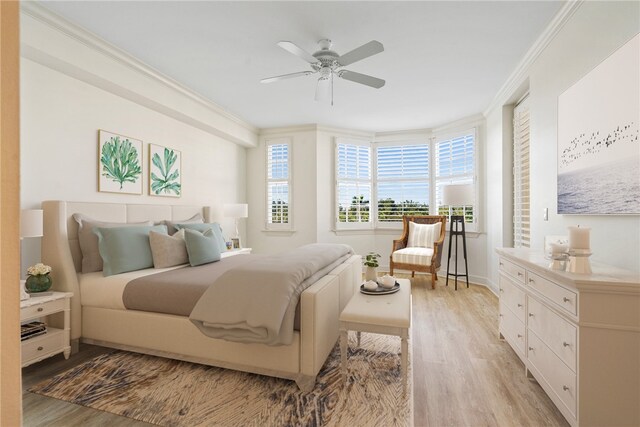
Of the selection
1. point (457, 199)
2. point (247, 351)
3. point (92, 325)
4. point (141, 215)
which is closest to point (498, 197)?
point (457, 199)

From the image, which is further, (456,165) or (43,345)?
(456,165)

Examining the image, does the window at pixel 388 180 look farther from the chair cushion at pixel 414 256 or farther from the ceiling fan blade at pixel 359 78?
the ceiling fan blade at pixel 359 78

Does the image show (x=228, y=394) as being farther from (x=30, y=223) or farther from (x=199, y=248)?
(x=30, y=223)

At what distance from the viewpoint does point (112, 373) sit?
2.29m

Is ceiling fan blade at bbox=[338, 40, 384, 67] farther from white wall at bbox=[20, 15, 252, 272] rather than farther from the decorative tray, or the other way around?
white wall at bbox=[20, 15, 252, 272]

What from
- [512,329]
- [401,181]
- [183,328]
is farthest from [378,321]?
[401,181]

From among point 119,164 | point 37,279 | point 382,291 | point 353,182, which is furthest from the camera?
point 353,182

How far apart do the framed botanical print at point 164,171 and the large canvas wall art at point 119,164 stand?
0.53ft

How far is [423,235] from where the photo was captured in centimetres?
522

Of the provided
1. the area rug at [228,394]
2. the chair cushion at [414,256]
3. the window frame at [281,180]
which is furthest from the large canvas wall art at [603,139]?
the window frame at [281,180]

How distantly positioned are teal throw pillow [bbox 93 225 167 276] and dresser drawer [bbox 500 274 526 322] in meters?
3.23

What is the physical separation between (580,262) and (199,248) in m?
3.05

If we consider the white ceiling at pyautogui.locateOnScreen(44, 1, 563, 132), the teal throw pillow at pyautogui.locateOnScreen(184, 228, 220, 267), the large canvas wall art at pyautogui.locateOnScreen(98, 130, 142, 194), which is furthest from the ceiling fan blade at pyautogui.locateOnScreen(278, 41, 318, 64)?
the large canvas wall art at pyautogui.locateOnScreen(98, 130, 142, 194)

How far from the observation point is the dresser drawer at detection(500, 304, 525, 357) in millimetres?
2291
